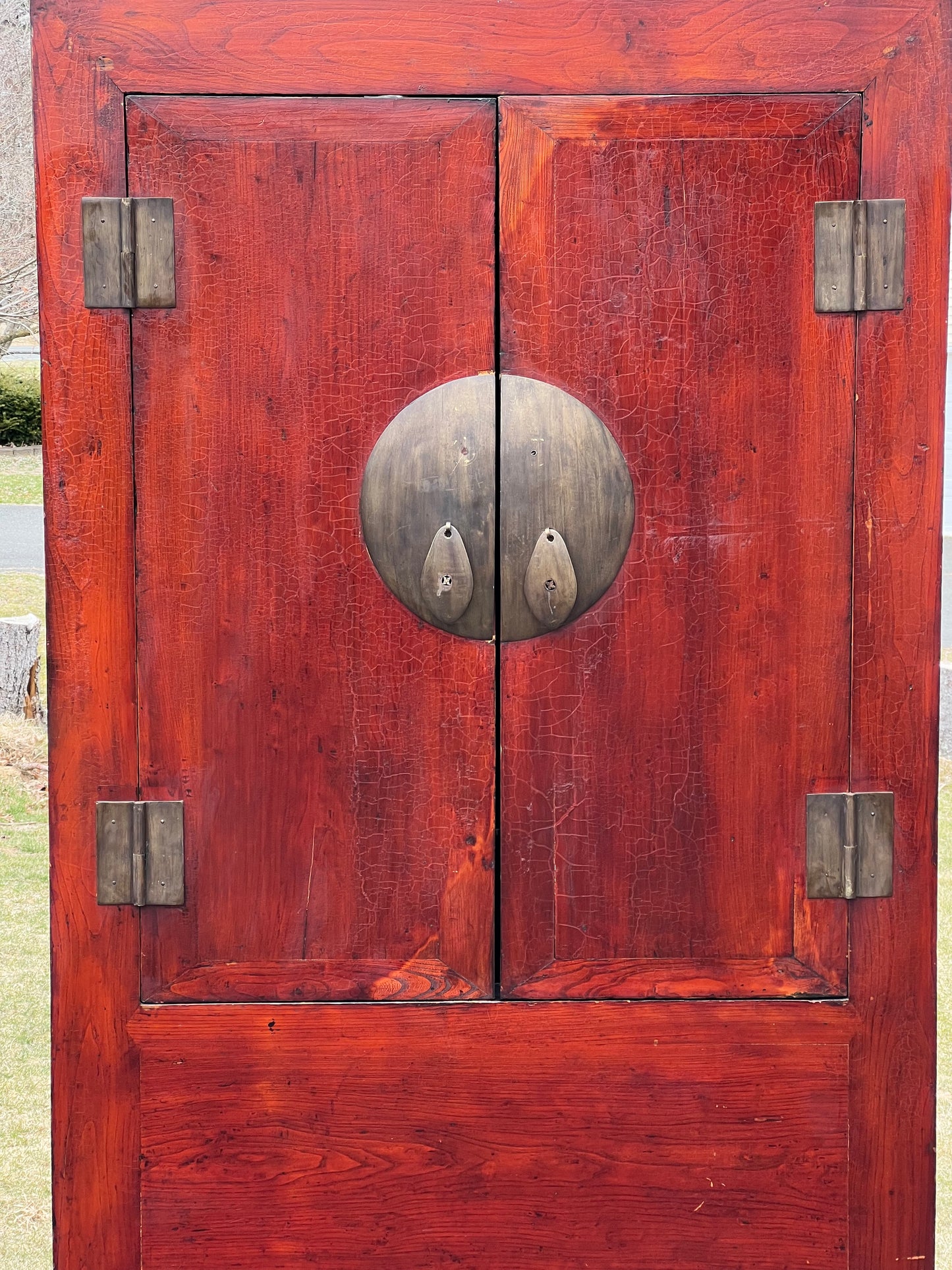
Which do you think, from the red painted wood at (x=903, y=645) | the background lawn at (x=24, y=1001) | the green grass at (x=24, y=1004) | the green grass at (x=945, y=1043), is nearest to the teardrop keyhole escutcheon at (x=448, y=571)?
the red painted wood at (x=903, y=645)

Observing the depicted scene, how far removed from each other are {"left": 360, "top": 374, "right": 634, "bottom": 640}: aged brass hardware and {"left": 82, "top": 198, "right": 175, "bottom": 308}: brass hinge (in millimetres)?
343

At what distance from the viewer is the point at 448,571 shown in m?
1.66

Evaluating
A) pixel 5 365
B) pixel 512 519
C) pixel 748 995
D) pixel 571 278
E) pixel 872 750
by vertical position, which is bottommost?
pixel 748 995

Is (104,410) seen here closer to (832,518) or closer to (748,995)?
(832,518)

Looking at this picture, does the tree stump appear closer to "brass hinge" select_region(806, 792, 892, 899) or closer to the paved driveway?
the paved driveway

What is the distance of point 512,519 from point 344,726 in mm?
346

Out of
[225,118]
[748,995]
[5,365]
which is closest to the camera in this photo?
[225,118]

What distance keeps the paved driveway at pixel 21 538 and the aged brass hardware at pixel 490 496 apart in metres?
5.69

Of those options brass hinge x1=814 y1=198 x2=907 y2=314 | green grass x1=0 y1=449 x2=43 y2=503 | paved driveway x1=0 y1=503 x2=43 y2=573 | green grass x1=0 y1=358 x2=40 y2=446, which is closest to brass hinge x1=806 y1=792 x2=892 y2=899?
brass hinge x1=814 y1=198 x2=907 y2=314

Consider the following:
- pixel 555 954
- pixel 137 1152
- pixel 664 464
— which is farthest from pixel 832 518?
pixel 137 1152

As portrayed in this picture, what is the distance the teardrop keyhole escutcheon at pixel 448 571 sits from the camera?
1.66 meters

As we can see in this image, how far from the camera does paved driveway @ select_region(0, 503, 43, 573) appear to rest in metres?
7.35

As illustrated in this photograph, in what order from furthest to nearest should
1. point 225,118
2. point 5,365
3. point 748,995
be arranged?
point 5,365 < point 748,995 < point 225,118

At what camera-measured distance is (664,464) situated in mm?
1687
